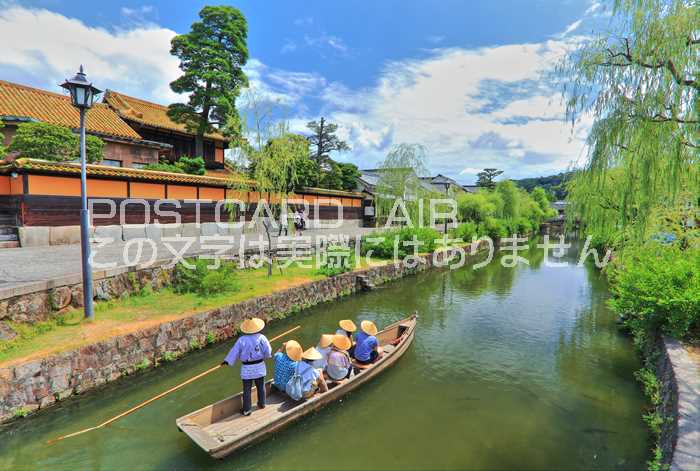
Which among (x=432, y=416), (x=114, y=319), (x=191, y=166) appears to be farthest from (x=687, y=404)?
(x=191, y=166)

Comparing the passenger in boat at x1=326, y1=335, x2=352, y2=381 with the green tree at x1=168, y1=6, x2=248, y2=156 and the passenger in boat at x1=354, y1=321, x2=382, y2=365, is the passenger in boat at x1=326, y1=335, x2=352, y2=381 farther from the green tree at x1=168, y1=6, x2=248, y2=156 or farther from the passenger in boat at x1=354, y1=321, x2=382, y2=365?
the green tree at x1=168, y1=6, x2=248, y2=156

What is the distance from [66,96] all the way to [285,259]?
16279 millimetres

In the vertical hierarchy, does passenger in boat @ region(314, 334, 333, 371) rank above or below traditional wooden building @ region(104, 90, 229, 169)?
below

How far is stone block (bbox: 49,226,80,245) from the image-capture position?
13.0 metres

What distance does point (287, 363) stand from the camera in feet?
20.8

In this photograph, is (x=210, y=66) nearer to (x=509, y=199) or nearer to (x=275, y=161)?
(x=275, y=161)

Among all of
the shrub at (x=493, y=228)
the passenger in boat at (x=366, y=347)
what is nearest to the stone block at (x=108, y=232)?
the passenger in boat at (x=366, y=347)

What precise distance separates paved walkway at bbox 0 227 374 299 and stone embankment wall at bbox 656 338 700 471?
11100 millimetres

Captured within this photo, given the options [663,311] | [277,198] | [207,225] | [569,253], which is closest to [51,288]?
[277,198]

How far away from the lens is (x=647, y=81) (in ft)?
20.5

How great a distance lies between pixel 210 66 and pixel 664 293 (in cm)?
2497

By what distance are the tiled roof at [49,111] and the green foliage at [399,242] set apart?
14526mm

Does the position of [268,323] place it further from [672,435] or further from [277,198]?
[672,435]

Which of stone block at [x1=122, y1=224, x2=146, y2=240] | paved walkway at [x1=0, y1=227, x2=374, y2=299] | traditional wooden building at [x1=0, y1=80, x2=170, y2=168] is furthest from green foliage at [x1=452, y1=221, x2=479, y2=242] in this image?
stone block at [x1=122, y1=224, x2=146, y2=240]
